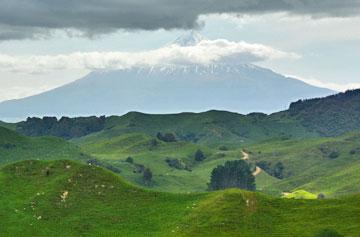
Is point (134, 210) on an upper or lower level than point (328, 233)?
upper

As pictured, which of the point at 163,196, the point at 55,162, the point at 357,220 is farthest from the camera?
the point at 55,162

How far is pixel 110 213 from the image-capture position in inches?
5231

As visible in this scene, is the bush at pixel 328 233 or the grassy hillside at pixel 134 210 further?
the grassy hillside at pixel 134 210

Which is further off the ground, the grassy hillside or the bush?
the grassy hillside

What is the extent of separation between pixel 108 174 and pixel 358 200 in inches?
2224

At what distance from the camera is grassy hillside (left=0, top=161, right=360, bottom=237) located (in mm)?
121125

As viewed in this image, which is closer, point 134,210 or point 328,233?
point 328,233

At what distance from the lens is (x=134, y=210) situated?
13388 centimetres

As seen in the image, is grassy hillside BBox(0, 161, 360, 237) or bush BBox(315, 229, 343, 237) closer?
bush BBox(315, 229, 343, 237)

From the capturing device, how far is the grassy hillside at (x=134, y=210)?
121125mm

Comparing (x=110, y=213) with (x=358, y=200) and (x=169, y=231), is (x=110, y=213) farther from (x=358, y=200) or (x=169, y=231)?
(x=358, y=200)

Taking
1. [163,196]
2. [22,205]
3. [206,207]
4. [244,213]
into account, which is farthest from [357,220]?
[22,205]

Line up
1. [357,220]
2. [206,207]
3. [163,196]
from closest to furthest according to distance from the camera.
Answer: [357,220], [206,207], [163,196]

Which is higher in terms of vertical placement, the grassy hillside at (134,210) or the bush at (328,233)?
the grassy hillside at (134,210)
